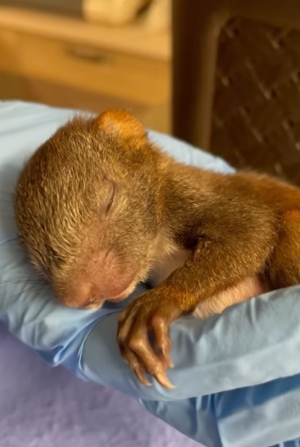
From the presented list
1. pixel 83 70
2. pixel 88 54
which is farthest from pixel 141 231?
pixel 83 70

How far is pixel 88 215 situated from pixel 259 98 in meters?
0.80

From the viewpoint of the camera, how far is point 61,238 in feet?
3.09

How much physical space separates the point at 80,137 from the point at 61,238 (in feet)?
0.69

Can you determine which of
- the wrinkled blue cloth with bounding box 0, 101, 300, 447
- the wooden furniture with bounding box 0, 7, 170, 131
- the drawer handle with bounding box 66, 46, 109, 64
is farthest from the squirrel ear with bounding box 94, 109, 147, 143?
the drawer handle with bounding box 66, 46, 109, 64

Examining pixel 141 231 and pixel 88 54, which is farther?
pixel 88 54

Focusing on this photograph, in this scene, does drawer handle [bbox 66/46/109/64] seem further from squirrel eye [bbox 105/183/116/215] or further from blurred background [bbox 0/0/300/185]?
squirrel eye [bbox 105/183/116/215]

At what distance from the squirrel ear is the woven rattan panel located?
48 cm

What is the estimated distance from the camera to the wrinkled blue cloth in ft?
2.69

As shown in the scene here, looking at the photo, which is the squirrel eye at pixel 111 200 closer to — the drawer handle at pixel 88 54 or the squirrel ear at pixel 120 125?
the squirrel ear at pixel 120 125

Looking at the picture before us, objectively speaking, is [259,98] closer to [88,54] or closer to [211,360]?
[211,360]

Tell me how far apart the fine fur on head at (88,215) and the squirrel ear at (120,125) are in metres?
0.02

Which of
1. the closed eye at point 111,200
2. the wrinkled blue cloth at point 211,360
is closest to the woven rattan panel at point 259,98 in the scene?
the closed eye at point 111,200

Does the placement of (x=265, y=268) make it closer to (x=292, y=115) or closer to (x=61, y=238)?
(x=61, y=238)

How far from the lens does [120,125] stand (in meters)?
1.14
